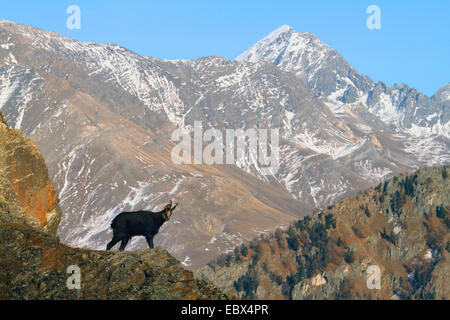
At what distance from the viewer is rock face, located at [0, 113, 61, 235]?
35.7 metres

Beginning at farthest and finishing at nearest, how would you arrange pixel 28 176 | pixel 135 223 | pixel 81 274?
1. pixel 28 176
2. pixel 135 223
3. pixel 81 274

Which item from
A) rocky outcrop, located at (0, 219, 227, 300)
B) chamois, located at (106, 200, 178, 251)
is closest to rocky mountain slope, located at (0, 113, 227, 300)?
rocky outcrop, located at (0, 219, 227, 300)

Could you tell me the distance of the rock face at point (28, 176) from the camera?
117ft

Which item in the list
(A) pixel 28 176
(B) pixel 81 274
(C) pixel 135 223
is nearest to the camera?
(B) pixel 81 274

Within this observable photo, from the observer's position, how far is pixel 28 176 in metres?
36.6

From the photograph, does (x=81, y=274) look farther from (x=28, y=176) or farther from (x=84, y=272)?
(x=28, y=176)

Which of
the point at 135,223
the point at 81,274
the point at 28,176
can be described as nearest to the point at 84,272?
→ the point at 81,274

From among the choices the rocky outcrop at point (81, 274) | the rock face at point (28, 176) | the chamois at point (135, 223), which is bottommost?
the rocky outcrop at point (81, 274)

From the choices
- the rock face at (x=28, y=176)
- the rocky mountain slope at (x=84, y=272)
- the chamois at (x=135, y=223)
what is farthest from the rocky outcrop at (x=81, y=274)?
the rock face at (x=28, y=176)

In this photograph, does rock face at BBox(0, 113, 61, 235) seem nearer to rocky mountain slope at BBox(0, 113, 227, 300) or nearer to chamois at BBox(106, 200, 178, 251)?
chamois at BBox(106, 200, 178, 251)

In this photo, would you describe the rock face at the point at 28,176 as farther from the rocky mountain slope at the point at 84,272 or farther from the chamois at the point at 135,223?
the rocky mountain slope at the point at 84,272

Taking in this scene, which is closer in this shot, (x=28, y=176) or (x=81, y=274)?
(x=81, y=274)

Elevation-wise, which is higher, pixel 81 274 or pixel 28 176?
pixel 28 176
